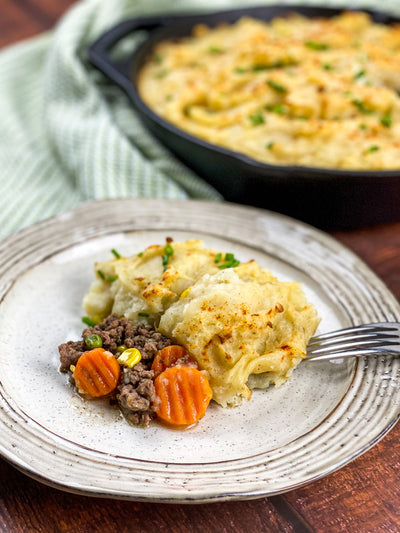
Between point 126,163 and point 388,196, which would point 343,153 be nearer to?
point 388,196

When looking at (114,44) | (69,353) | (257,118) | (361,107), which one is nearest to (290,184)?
(257,118)

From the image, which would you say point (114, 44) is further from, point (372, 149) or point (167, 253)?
point (167, 253)

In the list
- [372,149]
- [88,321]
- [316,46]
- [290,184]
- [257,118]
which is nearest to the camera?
[88,321]

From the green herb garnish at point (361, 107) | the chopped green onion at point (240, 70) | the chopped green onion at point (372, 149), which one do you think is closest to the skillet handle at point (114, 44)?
the chopped green onion at point (240, 70)

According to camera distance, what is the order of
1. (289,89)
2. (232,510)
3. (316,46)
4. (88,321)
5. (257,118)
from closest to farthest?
1. (232,510)
2. (88,321)
3. (257,118)
4. (289,89)
5. (316,46)

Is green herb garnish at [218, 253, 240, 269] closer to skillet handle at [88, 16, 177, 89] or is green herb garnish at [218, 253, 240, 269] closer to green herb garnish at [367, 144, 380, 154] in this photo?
green herb garnish at [367, 144, 380, 154]

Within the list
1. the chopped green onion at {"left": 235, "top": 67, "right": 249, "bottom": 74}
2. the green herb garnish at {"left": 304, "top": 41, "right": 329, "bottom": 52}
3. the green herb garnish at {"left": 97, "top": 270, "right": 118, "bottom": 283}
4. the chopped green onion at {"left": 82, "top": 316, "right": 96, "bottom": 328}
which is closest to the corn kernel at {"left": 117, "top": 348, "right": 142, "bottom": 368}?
the chopped green onion at {"left": 82, "top": 316, "right": 96, "bottom": 328}

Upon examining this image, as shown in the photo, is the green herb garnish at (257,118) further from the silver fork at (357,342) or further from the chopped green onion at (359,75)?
the silver fork at (357,342)
